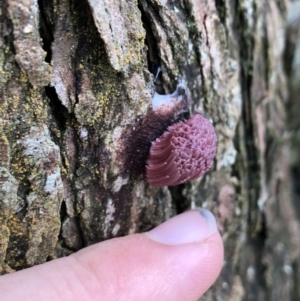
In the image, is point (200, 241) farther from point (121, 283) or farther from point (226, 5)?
point (226, 5)

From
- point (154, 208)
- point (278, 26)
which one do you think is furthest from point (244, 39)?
point (154, 208)

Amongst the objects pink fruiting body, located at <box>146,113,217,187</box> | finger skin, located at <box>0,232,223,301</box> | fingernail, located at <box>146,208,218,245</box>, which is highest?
pink fruiting body, located at <box>146,113,217,187</box>

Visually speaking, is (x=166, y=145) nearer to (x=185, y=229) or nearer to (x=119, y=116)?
(x=119, y=116)

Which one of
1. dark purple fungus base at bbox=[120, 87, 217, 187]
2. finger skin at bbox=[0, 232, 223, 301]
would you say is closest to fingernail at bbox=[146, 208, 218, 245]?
finger skin at bbox=[0, 232, 223, 301]

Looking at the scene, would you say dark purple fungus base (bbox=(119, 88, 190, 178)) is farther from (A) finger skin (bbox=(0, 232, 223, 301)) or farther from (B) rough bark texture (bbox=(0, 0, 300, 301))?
(A) finger skin (bbox=(0, 232, 223, 301))

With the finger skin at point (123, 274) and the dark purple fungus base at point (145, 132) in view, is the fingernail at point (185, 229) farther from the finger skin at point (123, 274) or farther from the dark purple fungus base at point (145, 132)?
the dark purple fungus base at point (145, 132)

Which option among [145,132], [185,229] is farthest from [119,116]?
[185,229]
